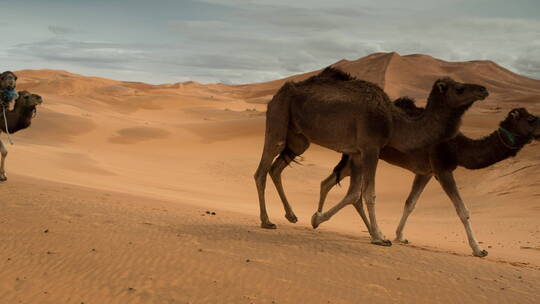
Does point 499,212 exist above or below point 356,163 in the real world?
below

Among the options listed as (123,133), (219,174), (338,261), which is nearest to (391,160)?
(338,261)

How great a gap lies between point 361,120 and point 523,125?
262 centimetres

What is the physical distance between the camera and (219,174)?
77.6 feet

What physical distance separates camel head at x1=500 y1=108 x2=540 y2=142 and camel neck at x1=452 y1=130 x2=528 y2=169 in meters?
0.09

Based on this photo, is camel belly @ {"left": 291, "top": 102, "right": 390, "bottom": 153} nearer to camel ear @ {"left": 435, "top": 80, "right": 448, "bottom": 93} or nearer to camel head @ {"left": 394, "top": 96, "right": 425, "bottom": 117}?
camel ear @ {"left": 435, "top": 80, "right": 448, "bottom": 93}

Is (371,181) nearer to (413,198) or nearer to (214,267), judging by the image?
(413,198)

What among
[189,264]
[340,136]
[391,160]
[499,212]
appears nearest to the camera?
[189,264]

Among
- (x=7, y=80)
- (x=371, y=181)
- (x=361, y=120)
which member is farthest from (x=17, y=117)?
(x=371, y=181)

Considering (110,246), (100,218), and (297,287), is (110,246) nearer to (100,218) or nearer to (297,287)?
(100,218)

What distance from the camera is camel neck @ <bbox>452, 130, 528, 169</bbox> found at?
914cm

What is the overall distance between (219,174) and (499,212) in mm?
11689

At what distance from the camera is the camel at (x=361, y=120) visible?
8500mm

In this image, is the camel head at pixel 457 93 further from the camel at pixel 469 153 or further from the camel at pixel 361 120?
the camel at pixel 469 153

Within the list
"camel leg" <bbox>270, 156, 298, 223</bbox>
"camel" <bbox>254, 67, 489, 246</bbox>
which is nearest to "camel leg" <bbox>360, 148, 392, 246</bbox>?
"camel" <bbox>254, 67, 489, 246</bbox>
